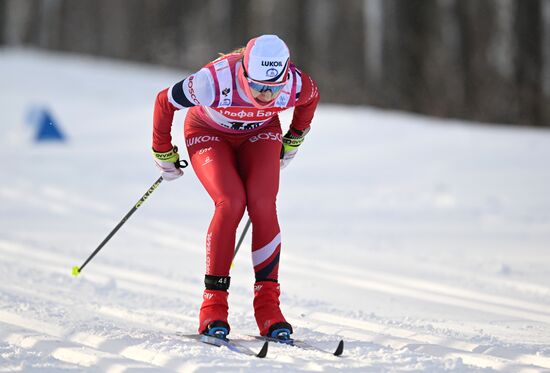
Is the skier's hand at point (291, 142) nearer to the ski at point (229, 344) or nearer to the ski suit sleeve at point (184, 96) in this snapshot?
the ski suit sleeve at point (184, 96)

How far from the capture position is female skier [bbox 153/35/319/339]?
4.45 m

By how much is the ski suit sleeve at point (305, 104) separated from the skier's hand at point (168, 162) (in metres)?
0.79

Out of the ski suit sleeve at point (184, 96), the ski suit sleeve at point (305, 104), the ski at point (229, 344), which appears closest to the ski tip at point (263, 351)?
the ski at point (229, 344)

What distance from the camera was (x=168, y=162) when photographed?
494 cm

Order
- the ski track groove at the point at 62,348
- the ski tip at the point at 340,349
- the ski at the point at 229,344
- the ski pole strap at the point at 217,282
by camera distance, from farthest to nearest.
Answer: the ski pole strap at the point at 217,282 < the ski tip at the point at 340,349 < the ski at the point at 229,344 < the ski track groove at the point at 62,348

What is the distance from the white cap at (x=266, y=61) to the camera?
4.38 meters

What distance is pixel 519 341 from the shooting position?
4.59 metres

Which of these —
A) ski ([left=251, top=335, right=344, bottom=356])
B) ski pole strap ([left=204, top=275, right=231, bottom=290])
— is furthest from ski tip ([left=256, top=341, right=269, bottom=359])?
ski pole strap ([left=204, top=275, right=231, bottom=290])

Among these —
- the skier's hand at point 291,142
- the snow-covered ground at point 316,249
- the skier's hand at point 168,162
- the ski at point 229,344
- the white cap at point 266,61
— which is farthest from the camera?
the skier's hand at point 291,142

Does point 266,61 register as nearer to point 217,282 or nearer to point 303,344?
point 217,282

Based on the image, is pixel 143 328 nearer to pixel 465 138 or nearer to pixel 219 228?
pixel 219 228

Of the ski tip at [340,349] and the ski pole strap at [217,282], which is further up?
the ski pole strap at [217,282]

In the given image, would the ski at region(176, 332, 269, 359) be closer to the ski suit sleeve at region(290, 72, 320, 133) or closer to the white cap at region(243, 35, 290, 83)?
Answer: the white cap at region(243, 35, 290, 83)

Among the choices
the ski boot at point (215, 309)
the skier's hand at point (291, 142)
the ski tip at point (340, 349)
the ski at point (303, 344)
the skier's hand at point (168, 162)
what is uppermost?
the skier's hand at point (291, 142)
